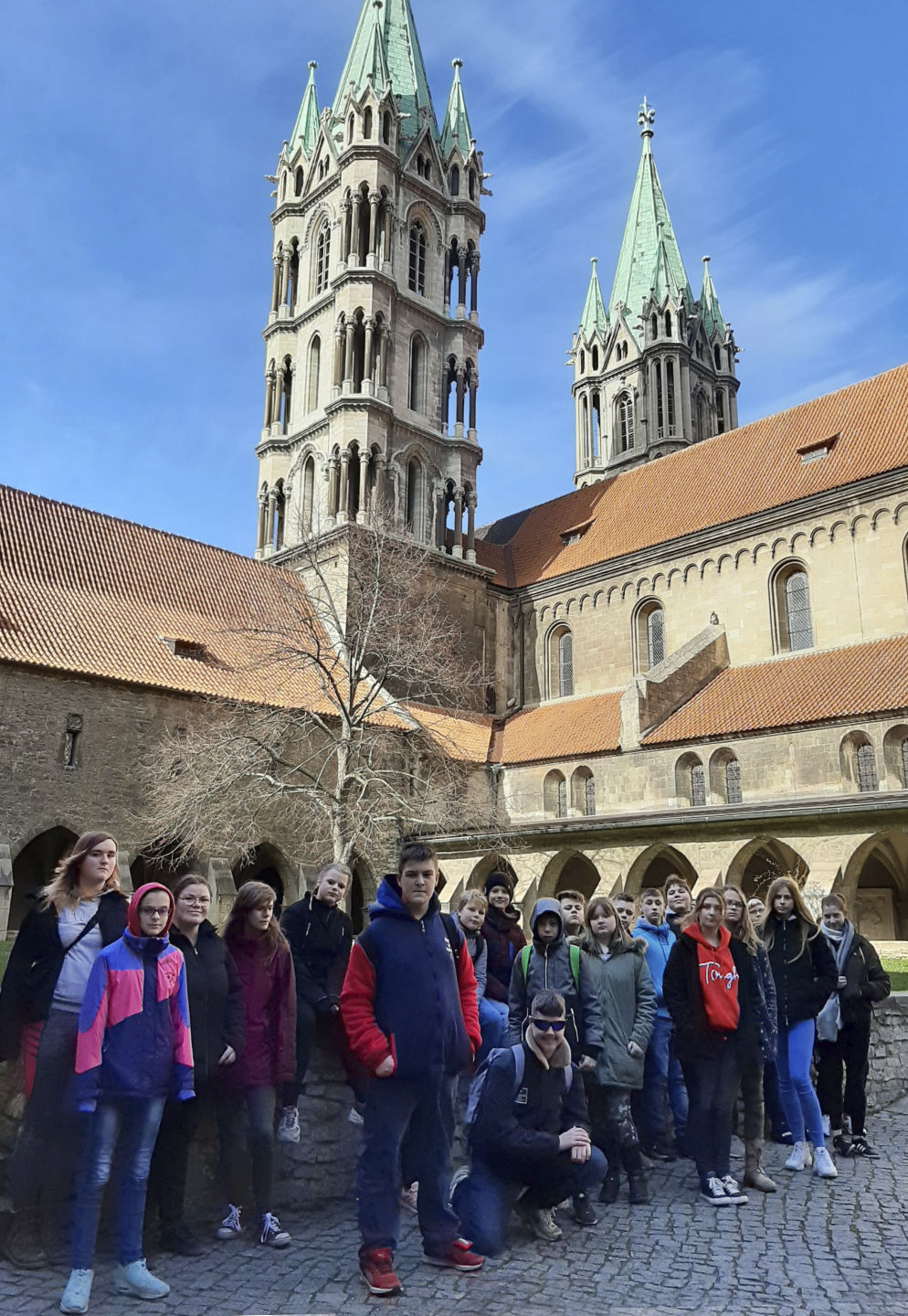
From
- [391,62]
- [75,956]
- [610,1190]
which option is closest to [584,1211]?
[610,1190]

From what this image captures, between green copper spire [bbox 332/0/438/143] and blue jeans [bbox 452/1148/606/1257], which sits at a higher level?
green copper spire [bbox 332/0/438/143]

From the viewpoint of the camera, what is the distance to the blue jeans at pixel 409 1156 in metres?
4.63

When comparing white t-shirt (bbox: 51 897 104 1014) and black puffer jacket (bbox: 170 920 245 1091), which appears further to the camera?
black puffer jacket (bbox: 170 920 245 1091)

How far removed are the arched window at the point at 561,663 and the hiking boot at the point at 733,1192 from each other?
2451 cm

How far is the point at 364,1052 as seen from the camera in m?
4.65

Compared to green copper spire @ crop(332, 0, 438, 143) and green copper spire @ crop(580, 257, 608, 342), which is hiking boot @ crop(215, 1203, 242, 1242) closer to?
green copper spire @ crop(332, 0, 438, 143)

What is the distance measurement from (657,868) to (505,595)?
1116 cm

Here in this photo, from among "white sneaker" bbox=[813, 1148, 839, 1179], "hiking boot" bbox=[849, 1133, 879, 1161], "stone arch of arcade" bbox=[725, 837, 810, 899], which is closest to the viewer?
"white sneaker" bbox=[813, 1148, 839, 1179]

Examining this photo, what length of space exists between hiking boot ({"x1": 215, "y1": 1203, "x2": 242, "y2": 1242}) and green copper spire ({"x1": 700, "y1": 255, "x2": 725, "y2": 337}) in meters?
48.7

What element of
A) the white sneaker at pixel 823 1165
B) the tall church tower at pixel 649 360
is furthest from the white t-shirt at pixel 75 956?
the tall church tower at pixel 649 360

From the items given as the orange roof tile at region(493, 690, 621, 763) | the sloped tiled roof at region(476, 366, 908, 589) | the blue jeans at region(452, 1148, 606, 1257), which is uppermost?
the sloped tiled roof at region(476, 366, 908, 589)

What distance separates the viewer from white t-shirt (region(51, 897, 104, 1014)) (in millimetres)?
4621

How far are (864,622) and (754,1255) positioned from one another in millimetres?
20657

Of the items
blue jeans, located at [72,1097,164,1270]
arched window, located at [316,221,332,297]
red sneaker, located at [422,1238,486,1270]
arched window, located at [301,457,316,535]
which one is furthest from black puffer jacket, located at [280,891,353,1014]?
arched window, located at [316,221,332,297]
